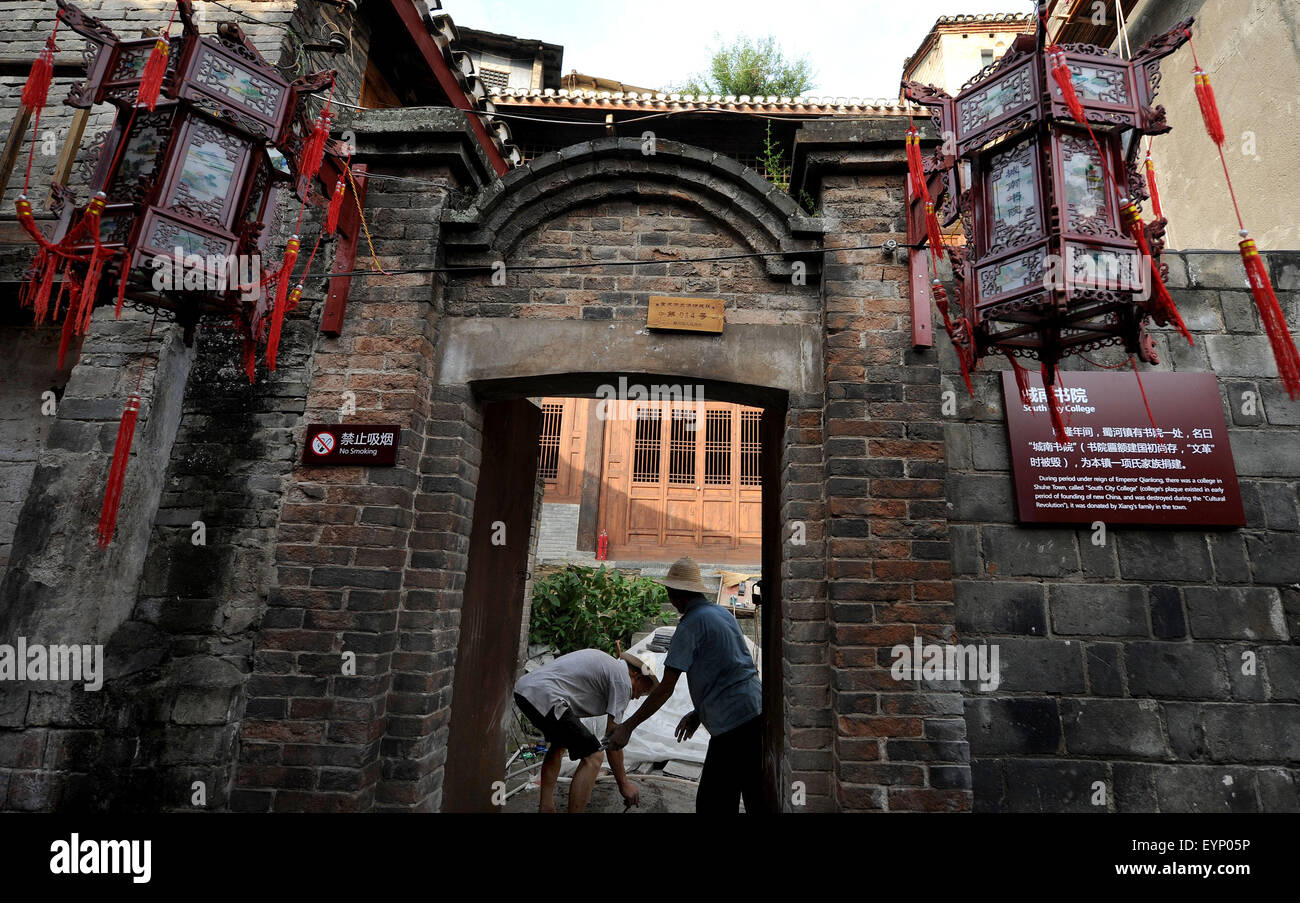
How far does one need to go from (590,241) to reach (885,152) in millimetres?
1649

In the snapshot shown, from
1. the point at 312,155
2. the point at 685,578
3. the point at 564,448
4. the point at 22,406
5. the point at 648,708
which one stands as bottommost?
the point at 648,708

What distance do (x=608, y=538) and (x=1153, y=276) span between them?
Result: 1058cm

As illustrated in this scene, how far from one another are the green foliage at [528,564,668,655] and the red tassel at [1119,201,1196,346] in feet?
21.9

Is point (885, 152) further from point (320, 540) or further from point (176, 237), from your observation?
point (320, 540)

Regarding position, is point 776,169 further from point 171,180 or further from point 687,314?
point 171,180

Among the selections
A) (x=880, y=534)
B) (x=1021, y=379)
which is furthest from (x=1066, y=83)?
(x=880, y=534)

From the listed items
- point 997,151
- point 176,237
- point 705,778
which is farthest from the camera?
point 705,778

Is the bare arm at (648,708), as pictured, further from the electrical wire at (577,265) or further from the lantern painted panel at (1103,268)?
the lantern painted panel at (1103,268)

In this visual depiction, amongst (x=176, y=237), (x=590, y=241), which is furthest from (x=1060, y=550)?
(x=176, y=237)

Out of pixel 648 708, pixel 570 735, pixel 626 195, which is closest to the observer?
pixel 626 195

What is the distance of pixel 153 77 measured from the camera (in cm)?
239

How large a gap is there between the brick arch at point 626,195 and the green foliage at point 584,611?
5.42 meters

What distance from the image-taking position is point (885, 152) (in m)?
3.33

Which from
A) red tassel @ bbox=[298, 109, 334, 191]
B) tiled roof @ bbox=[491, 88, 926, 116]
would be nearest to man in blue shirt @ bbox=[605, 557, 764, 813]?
red tassel @ bbox=[298, 109, 334, 191]
